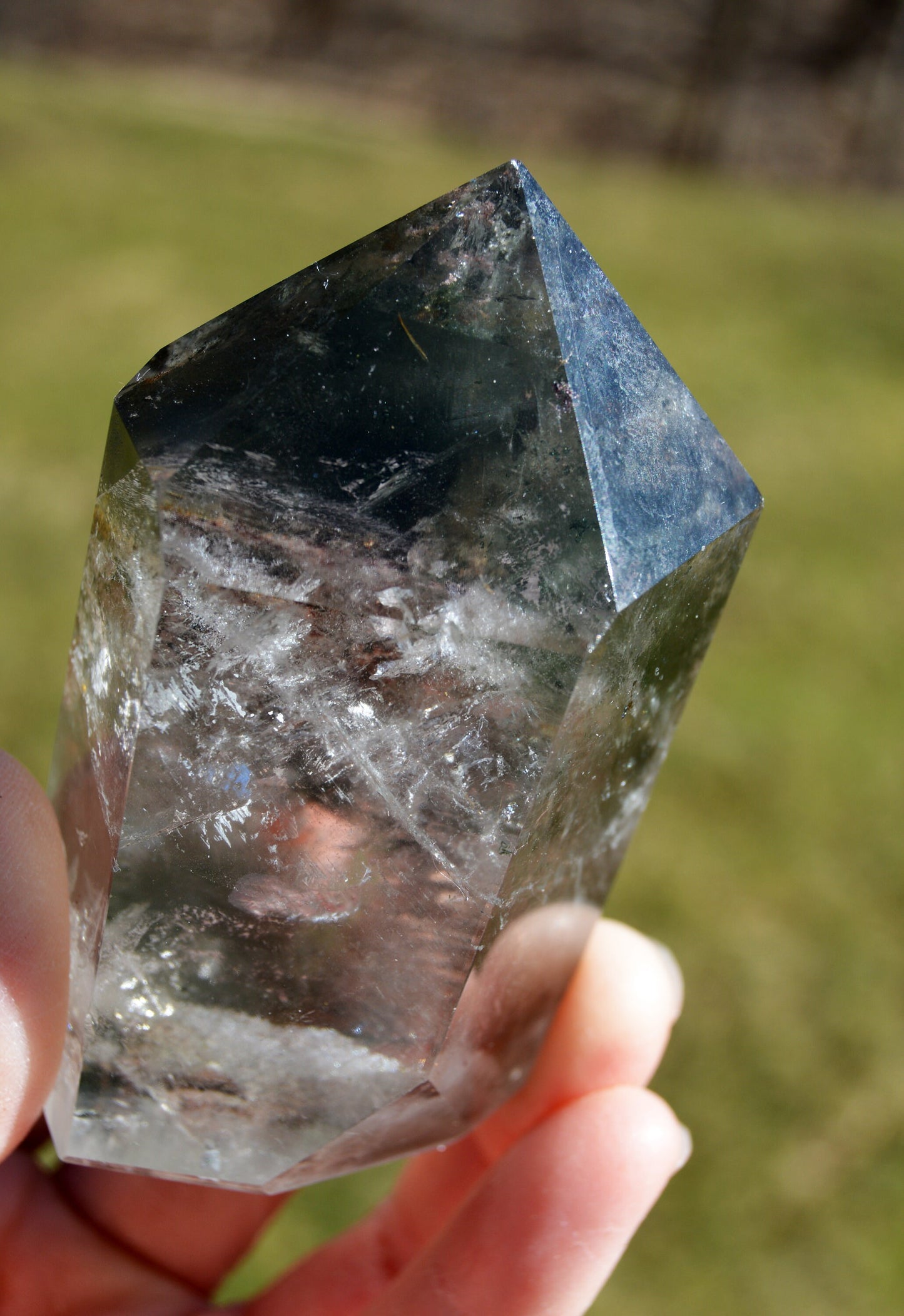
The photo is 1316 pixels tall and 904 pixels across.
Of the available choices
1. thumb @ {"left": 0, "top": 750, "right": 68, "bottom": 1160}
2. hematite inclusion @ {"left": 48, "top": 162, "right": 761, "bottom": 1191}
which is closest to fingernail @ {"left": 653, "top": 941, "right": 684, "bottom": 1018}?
hematite inclusion @ {"left": 48, "top": 162, "right": 761, "bottom": 1191}

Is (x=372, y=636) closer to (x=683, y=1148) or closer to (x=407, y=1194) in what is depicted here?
(x=683, y=1148)

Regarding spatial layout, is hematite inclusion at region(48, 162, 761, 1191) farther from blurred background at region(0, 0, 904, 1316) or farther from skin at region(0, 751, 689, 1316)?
blurred background at region(0, 0, 904, 1316)

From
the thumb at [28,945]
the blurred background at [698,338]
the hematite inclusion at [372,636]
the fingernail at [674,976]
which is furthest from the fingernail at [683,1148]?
the blurred background at [698,338]

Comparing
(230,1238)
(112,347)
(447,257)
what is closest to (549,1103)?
(230,1238)

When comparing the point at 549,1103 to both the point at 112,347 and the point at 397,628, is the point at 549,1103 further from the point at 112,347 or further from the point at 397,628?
the point at 112,347

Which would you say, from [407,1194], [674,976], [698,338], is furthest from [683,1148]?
[698,338]

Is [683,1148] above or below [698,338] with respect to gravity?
below
